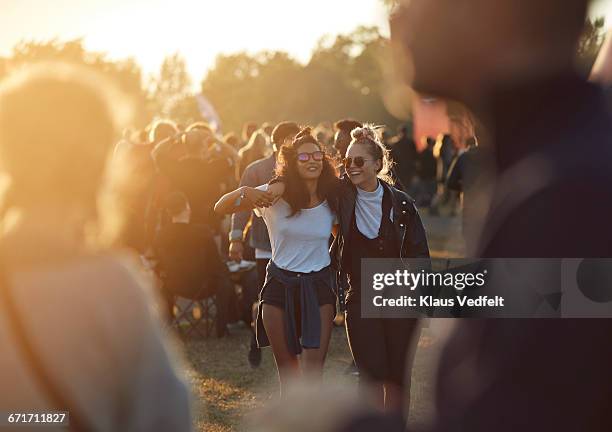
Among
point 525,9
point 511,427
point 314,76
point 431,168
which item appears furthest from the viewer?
point 314,76

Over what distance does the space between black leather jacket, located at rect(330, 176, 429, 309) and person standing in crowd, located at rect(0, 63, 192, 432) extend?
4874mm

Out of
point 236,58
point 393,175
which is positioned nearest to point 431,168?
point 393,175

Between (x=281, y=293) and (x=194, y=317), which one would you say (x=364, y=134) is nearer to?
(x=281, y=293)

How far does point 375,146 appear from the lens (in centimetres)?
738

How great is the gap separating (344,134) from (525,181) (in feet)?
26.7

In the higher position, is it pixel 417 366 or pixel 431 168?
pixel 431 168

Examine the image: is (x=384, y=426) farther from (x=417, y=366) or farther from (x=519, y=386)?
(x=417, y=366)

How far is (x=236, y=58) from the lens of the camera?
111438mm

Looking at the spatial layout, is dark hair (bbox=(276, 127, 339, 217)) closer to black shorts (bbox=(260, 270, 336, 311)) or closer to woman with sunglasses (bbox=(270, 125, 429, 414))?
woman with sunglasses (bbox=(270, 125, 429, 414))

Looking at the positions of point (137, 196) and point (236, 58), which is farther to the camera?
point (236, 58)

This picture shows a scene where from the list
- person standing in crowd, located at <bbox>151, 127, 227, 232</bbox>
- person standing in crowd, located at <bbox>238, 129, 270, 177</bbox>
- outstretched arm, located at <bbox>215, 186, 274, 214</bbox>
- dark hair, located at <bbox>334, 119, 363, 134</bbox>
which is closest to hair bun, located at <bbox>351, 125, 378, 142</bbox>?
outstretched arm, located at <bbox>215, 186, 274, 214</bbox>

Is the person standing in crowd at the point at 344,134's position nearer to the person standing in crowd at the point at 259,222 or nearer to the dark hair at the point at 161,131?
the person standing in crowd at the point at 259,222

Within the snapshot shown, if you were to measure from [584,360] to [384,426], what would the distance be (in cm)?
22

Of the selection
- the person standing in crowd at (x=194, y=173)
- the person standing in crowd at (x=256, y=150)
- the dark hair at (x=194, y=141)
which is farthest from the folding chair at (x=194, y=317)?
the person standing in crowd at (x=256, y=150)
